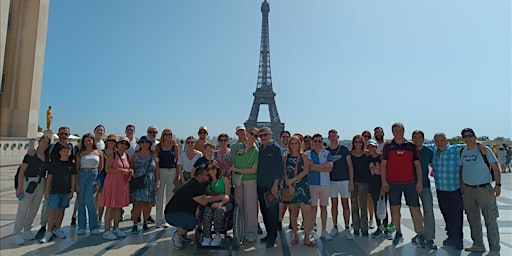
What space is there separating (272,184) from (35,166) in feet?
10.9

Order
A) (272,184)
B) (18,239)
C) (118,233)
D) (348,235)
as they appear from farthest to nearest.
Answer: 1. (348,235)
2. (118,233)
3. (272,184)
4. (18,239)

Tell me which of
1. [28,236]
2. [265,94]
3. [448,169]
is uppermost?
[265,94]

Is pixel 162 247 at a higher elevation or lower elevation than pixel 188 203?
lower

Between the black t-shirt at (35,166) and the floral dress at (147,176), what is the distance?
119 cm

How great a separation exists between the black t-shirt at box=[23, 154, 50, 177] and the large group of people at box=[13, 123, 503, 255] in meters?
0.01

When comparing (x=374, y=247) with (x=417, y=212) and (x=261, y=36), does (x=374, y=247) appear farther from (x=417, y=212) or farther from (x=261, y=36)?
(x=261, y=36)

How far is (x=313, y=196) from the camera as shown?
4359mm

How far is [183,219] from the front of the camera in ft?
13.1

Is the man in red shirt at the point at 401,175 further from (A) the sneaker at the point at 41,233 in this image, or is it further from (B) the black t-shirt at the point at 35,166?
(A) the sneaker at the point at 41,233

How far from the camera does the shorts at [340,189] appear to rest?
15.6 feet

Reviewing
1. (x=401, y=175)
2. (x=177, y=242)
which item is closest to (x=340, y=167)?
(x=401, y=175)

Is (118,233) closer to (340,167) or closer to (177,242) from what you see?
(177,242)

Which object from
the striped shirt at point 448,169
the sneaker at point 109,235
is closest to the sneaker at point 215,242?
the sneaker at point 109,235

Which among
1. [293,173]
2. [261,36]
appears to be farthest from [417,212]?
[261,36]
